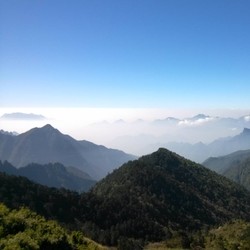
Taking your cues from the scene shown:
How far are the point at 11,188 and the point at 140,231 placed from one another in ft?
193

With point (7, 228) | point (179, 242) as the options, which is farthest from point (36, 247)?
point (179, 242)

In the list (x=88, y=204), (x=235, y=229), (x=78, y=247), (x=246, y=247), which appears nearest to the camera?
(x=78, y=247)

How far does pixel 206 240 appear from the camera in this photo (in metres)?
122

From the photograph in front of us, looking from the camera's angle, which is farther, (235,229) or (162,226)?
(162,226)

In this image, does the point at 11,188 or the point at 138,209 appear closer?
the point at 11,188

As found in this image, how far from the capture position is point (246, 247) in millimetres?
97625

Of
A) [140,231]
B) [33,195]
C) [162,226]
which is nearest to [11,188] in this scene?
[33,195]

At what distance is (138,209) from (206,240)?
79354mm

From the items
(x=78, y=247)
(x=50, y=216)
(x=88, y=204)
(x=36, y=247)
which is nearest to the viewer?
(x=36, y=247)

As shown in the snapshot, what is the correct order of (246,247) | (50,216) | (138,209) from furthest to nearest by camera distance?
(138,209)
(50,216)
(246,247)

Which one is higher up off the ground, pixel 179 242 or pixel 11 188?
pixel 11 188

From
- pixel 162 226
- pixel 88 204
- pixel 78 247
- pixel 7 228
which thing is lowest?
pixel 162 226

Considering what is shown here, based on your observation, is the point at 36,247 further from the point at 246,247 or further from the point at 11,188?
the point at 11,188

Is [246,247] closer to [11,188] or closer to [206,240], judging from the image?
[206,240]
